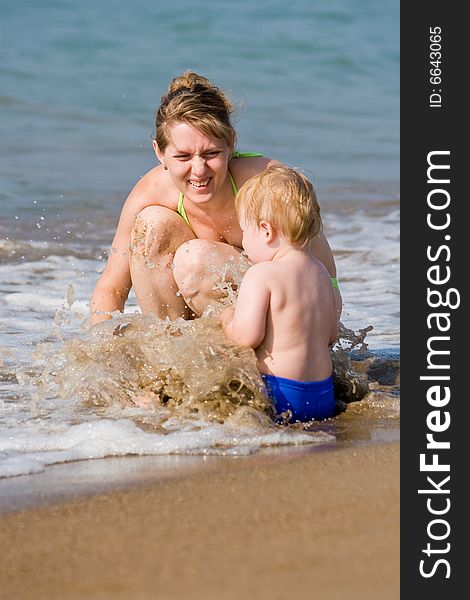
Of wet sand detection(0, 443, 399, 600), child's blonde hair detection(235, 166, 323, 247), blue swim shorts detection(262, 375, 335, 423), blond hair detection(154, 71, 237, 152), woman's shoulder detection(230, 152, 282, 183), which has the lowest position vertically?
wet sand detection(0, 443, 399, 600)

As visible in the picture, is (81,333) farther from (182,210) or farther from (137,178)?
(137,178)

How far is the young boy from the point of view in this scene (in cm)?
382

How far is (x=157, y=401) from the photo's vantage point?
13.5 feet

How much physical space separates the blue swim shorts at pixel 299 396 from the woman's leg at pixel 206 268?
0.75 meters

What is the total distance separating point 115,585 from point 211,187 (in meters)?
2.25

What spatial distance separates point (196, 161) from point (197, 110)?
209 mm

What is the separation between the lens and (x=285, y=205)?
382 centimetres

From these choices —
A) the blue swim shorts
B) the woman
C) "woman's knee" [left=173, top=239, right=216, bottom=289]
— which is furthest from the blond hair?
the blue swim shorts

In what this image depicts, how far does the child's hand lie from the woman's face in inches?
24.9

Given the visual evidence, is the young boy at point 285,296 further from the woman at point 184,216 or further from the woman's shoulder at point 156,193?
the woman's shoulder at point 156,193

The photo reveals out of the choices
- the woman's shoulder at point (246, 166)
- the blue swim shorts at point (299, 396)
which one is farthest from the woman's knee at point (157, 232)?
the blue swim shorts at point (299, 396)

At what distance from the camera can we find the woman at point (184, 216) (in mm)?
4406

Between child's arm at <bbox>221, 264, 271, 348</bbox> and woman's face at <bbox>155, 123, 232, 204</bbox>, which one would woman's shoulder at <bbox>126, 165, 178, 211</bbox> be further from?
child's arm at <bbox>221, 264, 271, 348</bbox>

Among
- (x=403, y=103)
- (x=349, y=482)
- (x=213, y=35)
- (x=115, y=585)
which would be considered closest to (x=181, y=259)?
(x=403, y=103)
